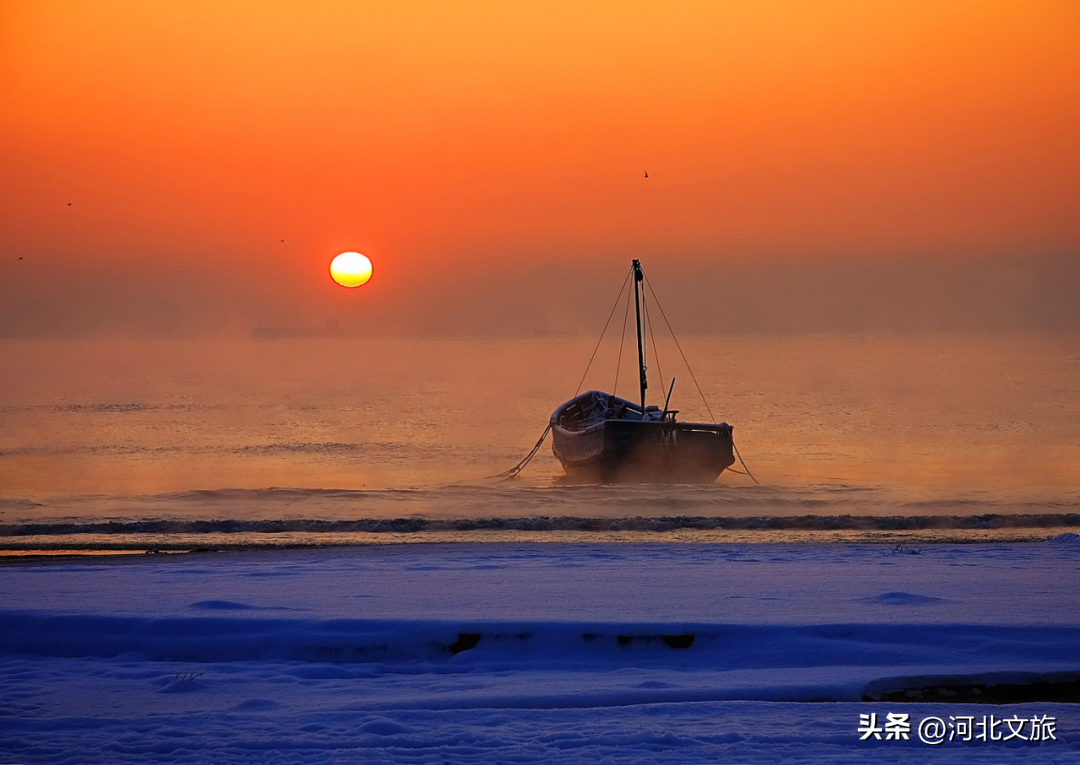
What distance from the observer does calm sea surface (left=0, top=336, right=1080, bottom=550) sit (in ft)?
62.9

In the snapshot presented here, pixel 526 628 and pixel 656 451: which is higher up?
pixel 656 451

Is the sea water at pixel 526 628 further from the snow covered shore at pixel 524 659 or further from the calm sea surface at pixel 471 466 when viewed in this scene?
the calm sea surface at pixel 471 466

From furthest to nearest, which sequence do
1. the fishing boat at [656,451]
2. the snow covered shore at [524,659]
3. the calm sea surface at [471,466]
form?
the fishing boat at [656,451] → the calm sea surface at [471,466] → the snow covered shore at [524,659]

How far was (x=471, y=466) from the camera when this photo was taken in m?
37.9

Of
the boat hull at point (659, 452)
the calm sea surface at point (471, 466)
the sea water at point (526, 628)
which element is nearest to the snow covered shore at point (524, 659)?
the sea water at point (526, 628)

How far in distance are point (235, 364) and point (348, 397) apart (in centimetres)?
7074

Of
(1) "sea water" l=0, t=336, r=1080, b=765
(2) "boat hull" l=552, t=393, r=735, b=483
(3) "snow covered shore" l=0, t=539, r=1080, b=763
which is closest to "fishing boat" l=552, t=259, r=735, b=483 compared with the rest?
(2) "boat hull" l=552, t=393, r=735, b=483

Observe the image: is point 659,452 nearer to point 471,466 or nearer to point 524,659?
point 471,466

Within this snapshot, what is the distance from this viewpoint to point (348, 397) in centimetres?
8438

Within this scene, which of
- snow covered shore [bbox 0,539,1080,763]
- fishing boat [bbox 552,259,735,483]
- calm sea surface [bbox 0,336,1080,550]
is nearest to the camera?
snow covered shore [bbox 0,539,1080,763]

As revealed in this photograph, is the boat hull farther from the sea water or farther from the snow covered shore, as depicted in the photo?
the snow covered shore

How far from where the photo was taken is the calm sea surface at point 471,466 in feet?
62.9

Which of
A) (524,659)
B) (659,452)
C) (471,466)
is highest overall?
(471,466)

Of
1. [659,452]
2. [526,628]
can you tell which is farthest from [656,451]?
[526,628]
